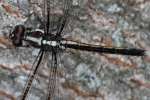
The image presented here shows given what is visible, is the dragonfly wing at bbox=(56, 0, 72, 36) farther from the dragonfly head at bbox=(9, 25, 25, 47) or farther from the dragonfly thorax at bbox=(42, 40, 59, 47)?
the dragonfly head at bbox=(9, 25, 25, 47)

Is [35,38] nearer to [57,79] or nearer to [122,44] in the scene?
[57,79]

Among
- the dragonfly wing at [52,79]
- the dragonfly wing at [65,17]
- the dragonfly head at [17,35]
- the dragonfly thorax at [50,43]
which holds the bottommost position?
the dragonfly wing at [52,79]

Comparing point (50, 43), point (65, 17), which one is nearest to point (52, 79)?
point (50, 43)

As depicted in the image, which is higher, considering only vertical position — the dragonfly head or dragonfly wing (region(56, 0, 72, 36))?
dragonfly wing (region(56, 0, 72, 36))

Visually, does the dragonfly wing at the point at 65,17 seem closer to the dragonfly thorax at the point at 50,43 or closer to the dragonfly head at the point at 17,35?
the dragonfly thorax at the point at 50,43

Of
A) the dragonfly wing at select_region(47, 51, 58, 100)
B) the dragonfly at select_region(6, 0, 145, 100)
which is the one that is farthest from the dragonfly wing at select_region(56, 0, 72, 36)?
the dragonfly wing at select_region(47, 51, 58, 100)

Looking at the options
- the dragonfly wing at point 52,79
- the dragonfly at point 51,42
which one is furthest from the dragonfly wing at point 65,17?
Answer: the dragonfly wing at point 52,79

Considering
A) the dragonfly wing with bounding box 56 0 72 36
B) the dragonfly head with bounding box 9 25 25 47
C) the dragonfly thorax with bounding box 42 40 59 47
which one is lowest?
the dragonfly thorax with bounding box 42 40 59 47

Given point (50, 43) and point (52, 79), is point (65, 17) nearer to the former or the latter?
point (50, 43)
